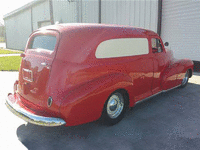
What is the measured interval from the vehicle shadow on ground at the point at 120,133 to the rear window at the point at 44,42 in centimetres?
146

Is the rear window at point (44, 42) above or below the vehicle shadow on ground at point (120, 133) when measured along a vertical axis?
above

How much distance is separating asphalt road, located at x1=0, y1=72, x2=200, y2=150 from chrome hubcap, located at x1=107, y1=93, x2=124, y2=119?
0.69 feet

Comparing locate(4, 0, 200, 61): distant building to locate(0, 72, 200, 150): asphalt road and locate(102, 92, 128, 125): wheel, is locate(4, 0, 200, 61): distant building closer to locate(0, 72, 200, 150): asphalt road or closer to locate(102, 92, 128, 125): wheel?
locate(0, 72, 200, 150): asphalt road

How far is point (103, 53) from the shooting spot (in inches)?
133

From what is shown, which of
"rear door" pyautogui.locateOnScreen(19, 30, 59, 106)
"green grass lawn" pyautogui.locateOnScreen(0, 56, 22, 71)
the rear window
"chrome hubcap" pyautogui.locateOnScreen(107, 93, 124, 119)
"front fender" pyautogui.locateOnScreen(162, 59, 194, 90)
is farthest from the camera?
"green grass lawn" pyautogui.locateOnScreen(0, 56, 22, 71)

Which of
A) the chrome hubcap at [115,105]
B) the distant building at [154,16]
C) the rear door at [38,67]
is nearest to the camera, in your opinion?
the rear door at [38,67]

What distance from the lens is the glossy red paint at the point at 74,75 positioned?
294 cm

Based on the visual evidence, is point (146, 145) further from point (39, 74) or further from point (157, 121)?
point (39, 74)

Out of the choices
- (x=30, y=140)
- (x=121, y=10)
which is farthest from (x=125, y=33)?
(x=121, y=10)

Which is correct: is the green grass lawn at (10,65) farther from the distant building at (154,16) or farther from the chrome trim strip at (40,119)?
the chrome trim strip at (40,119)

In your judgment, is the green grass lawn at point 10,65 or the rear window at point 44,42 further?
the green grass lawn at point 10,65

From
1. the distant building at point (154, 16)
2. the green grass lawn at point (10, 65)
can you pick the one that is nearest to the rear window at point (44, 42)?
the green grass lawn at point (10, 65)

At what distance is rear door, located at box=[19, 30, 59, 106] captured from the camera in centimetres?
309

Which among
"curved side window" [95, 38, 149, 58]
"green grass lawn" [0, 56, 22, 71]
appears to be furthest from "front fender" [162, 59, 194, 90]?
"green grass lawn" [0, 56, 22, 71]
